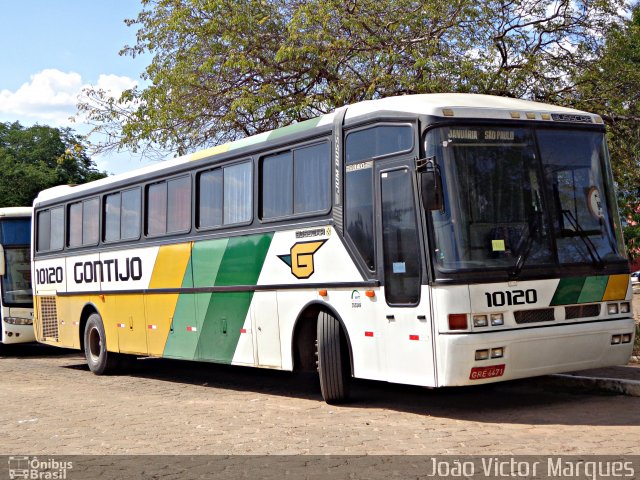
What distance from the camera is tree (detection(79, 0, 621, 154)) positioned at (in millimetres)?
17203

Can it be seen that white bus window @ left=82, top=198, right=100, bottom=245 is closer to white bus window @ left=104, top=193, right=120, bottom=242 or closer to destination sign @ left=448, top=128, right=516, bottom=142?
white bus window @ left=104, top=193, right=120, bottom=242

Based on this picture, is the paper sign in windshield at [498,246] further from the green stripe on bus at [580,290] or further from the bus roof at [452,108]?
the bus roof at [452,108]

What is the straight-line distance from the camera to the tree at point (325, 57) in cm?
1720

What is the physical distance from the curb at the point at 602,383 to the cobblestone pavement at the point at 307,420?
0.16 meters

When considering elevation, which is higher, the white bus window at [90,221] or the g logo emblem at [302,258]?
the white bus window at [90,221]

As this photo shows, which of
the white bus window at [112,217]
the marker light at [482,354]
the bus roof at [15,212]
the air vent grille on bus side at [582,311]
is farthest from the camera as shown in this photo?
the bus roof at [15,212]

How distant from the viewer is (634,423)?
8.69 metres

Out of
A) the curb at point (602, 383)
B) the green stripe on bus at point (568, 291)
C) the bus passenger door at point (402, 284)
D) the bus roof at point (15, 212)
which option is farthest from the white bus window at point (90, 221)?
the green stripe on bus at point (568, 291)

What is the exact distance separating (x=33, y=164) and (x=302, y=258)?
3144cm

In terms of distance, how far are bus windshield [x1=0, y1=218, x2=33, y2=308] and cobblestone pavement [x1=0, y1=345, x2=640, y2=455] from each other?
6.76 metres

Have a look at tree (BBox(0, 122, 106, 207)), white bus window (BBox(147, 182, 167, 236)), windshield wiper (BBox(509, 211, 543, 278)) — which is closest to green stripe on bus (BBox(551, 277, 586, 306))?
windshield wiper (BBox(509, 211, 543, 278))

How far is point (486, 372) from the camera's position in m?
8.92

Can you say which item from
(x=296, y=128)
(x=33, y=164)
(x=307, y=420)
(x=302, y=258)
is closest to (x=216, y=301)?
(x=302, y=258)

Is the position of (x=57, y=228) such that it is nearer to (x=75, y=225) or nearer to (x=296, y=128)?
(x=75, y=225)
